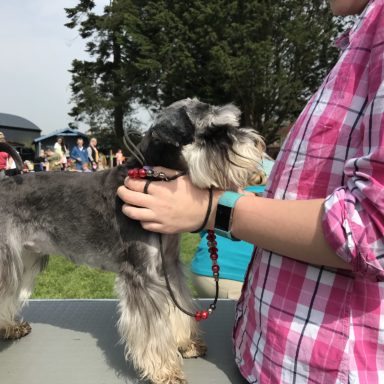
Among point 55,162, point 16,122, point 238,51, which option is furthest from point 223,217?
point 16,122

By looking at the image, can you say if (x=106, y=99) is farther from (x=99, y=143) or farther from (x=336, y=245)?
(x=336, y=245)

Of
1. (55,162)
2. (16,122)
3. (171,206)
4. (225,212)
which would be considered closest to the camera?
(225,212)

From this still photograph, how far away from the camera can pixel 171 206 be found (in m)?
1.56

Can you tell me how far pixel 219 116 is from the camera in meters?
2.14

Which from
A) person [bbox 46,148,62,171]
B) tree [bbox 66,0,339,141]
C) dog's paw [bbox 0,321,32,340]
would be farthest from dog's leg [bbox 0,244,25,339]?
tree [bbox 66,0,339,141]

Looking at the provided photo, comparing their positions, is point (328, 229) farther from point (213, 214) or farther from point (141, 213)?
point (141, 213)

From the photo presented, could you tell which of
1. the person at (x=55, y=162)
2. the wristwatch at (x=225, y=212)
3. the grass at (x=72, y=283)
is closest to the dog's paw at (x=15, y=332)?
the wristwatch at (x=225, y=212)

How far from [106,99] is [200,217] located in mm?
37554

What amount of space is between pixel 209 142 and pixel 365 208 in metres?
1.11

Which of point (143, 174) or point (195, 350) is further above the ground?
point (143, 174)

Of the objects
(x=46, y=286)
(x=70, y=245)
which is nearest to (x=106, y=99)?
(x=46, y=286)

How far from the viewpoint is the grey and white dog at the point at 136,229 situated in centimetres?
208

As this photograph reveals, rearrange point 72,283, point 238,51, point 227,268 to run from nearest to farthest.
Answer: point 227,268
point 72,283
point 238,51

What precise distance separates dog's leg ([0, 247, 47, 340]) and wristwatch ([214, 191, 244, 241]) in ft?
4.96
